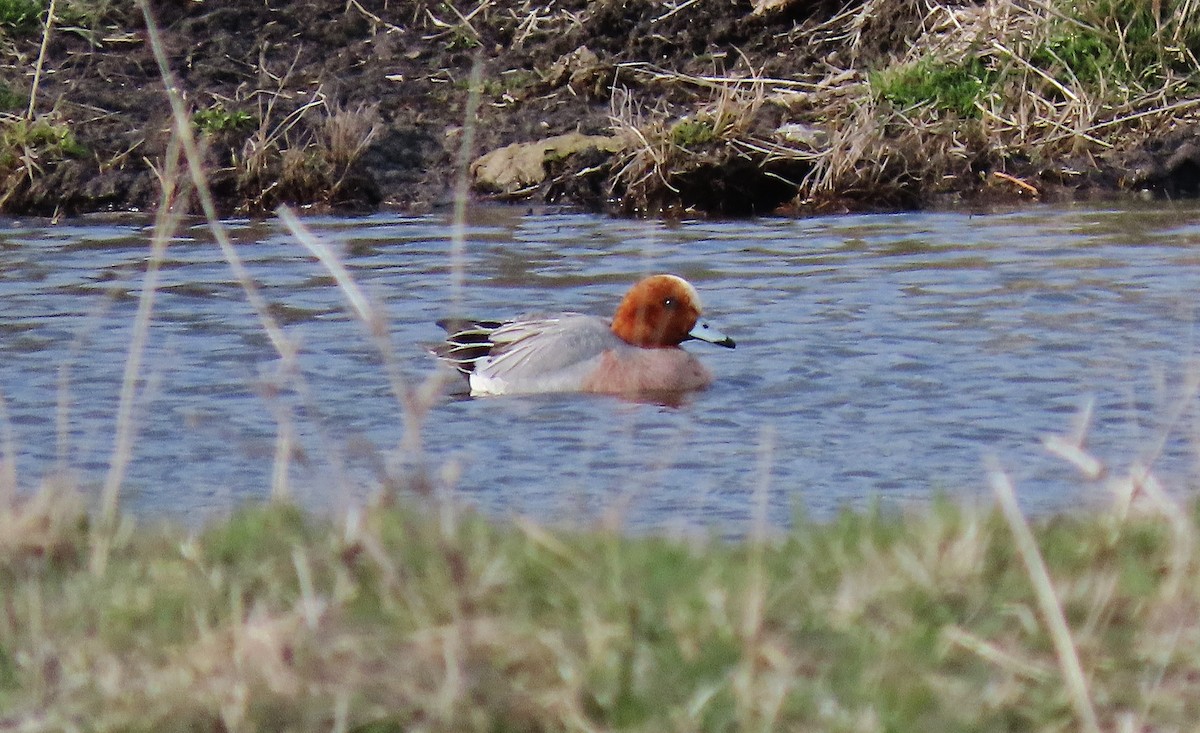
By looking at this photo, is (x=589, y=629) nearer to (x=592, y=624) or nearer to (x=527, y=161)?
(x=592, y=624)

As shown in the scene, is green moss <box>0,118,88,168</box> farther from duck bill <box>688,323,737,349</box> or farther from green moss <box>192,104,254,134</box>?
duck bill <box>688,323,737,349</box>

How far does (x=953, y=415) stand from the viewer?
6.01 m

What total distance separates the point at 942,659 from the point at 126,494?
274 centimetres

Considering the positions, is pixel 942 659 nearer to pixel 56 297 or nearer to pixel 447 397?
pixel 447 397

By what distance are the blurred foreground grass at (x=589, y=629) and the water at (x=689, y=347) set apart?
200mm

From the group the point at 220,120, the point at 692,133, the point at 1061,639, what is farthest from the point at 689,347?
the point at 1061,639

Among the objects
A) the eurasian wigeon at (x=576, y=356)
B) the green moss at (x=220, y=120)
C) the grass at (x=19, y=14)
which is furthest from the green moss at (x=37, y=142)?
the eurasian wigeon at (x=576, y=356)

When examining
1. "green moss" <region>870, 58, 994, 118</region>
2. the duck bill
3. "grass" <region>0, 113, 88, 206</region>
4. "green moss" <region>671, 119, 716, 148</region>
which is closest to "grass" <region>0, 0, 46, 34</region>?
"grass" <region>0, 113, 88, 206</region>

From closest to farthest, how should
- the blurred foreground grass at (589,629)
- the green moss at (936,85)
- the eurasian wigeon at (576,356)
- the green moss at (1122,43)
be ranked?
the blurred foreground grass at (589,629) → the eurasian wigeon at (576,356) → the green moss at (1122,43) → the green moss at (936,85)

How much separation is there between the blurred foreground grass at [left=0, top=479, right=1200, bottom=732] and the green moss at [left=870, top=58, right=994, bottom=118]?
766 centimetres

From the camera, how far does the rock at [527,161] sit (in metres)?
10.8

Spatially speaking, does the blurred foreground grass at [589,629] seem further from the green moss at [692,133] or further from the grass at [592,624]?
the green moss at [692,133]

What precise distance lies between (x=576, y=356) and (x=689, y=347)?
4.27 feet

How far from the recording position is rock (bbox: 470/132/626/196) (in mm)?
10797
